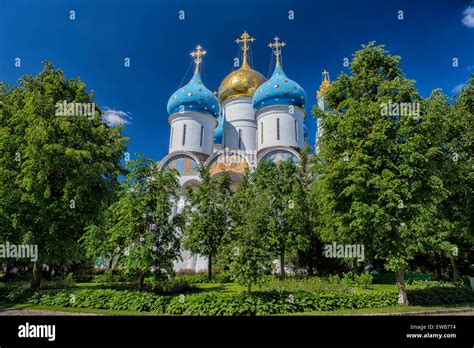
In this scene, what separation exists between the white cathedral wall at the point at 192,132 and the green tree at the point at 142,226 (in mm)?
20279

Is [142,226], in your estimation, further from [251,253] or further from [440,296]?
[440,296]

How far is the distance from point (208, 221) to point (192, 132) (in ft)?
48.0

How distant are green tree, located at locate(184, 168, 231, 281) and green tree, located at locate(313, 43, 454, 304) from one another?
8.59 m

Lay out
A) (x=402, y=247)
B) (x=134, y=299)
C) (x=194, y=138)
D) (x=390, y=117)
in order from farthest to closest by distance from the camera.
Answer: (x=194, y=138) < (x=390, y=117) < (x=402, y=247) < (x=134, y=299)

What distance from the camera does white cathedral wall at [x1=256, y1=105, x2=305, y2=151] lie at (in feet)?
109

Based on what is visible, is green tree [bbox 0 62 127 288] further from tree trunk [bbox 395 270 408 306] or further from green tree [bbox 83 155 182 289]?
tree trunk [bbox 395 270 408 306]

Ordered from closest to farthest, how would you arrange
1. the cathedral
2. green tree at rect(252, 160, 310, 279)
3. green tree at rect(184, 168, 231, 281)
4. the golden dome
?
green tree at rect(252, 160, 310, 279), green tree at rect(184, 168, 231, 281), the cathedral, the golden dome

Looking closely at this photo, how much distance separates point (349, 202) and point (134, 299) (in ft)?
27.3

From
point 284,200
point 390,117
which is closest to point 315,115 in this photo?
point 390,117

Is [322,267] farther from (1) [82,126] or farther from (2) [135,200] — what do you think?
(1) [82,126]

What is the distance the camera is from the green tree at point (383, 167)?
38.8ft

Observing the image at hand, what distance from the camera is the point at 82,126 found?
14.4 m

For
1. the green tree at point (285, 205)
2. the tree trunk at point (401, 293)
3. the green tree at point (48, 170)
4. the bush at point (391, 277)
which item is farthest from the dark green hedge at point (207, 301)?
the bush at point (391, 277)

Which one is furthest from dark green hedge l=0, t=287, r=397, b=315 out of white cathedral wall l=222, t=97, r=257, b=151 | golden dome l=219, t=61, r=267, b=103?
golden dome l=219, t=61, r=267, b=103
